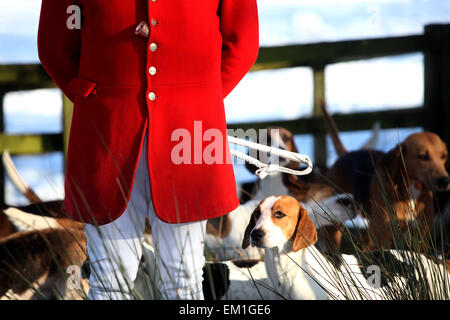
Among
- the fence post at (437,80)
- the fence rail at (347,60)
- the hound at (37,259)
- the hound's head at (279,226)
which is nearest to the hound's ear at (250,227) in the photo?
the hound's head at (279,226)

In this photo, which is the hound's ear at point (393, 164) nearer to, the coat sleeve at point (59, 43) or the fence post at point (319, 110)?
the fence post at point (319, 110)

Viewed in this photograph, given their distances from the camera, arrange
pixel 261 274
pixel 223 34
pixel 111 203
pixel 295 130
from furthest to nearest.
Answer: pixel 295 130 < pixel 261 274 < pixel 223 34 < pixel 111 203

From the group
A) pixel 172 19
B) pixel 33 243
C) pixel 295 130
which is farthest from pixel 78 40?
pixel 295 130

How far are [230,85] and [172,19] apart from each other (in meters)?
0.23

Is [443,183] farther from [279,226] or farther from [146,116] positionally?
[146,116]

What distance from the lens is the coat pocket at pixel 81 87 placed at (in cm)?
121

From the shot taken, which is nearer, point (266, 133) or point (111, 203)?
point (111, 203)

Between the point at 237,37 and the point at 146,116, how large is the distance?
0.28 m

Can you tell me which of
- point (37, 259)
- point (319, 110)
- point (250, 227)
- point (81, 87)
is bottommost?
point (37, 259)

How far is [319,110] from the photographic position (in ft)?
9.62

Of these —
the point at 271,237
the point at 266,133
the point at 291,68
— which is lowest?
the point at 271,237

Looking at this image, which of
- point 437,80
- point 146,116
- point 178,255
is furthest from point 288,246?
point 437,80

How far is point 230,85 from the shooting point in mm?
1382

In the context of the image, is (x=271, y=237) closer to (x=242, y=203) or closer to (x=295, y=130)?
(x=242, y=203)
